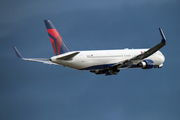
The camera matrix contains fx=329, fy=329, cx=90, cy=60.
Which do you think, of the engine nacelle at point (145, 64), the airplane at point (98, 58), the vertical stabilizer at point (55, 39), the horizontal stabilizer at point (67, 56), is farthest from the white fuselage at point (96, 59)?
the engine nacelle at point (145, 64)

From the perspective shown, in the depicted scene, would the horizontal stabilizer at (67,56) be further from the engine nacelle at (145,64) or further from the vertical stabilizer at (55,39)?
the engine nacelle at (145,64)

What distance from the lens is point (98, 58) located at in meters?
61.9

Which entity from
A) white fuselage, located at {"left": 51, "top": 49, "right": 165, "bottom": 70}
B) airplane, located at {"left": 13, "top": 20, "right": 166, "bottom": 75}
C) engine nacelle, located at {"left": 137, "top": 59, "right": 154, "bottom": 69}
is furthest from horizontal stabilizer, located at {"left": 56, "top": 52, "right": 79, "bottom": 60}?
engine nacelle, located at {"left": 137, "top": 59, "right": 154, "bottom": 69}

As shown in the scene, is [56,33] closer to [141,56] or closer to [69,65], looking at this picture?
[69,65]

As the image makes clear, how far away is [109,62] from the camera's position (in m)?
63.3

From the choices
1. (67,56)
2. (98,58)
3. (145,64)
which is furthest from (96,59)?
(145,64)

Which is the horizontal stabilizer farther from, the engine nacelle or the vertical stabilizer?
the engine nacelle

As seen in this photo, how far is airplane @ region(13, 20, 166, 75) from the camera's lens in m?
58.0

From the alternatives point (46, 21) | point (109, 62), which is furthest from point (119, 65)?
point (46, 21)

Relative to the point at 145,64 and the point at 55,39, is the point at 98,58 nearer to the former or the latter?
the point at 55,39

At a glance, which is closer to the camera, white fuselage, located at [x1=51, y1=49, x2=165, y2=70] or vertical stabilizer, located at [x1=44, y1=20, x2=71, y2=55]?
white fuselage, located at [x1=51, y1=49, x2=165, y2=70]

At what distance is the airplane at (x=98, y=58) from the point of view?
190 ft

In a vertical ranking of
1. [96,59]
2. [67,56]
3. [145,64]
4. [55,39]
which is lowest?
[145,64]

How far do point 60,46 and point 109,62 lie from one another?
1023 centimetres
